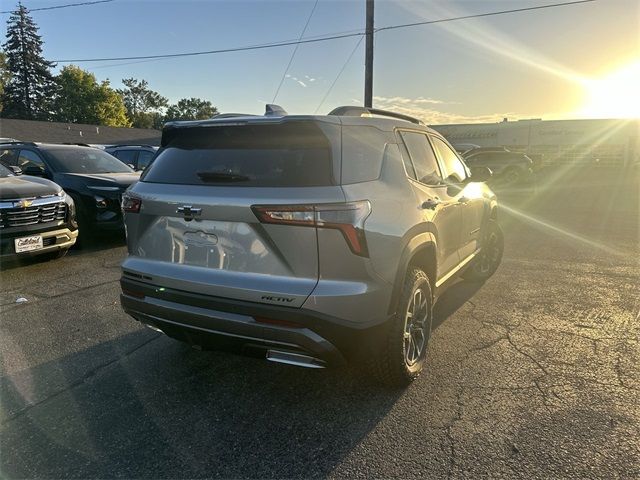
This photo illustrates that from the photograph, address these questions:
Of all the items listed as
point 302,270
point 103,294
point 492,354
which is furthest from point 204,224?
point 103,294

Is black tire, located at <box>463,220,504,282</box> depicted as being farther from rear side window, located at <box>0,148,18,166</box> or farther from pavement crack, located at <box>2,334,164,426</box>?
rear side window, located at <box>0,148,18,166</box>

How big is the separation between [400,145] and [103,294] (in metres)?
3.83

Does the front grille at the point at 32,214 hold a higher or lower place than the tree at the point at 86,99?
lower

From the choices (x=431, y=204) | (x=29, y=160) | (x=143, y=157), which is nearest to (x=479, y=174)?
(x=431, y=204)

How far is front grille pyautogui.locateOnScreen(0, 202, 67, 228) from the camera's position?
18.7 ft

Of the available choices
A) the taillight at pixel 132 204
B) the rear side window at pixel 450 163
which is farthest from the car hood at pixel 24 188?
the rear side window at pixel 450 163

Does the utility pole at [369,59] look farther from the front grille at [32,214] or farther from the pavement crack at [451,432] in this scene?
the pavement crack at [451,432]

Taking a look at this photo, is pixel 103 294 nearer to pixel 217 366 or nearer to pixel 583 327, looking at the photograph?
pixel 217 366

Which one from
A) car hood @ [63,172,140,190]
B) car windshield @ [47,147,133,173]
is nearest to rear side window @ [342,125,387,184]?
car hood @ [63,172,140,190]

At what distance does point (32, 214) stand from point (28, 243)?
0.40 m

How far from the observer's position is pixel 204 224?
8.85 feet

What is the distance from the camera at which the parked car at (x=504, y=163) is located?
19.5 meters

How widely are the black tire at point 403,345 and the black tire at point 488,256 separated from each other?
2406 mm

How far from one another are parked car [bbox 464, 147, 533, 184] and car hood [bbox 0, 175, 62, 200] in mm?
16606
